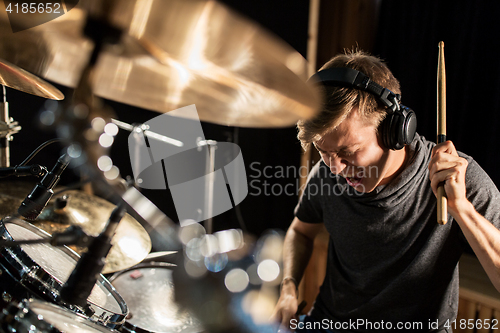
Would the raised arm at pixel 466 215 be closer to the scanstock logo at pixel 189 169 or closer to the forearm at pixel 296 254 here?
the forearm at pixel 296 254

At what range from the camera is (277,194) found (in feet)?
8.57

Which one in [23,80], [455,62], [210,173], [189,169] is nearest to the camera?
[23,80]

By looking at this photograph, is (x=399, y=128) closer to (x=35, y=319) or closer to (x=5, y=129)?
(x=35, y=319)

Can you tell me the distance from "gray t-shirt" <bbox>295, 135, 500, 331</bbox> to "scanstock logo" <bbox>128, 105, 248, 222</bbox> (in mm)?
1405

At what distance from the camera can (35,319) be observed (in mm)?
387

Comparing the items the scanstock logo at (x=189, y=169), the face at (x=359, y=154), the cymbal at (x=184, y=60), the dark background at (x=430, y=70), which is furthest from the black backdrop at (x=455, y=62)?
the cymbal at (x=184, y=60)

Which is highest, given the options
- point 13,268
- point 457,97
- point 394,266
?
point 457,97

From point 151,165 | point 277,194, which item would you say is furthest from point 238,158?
point 151,165

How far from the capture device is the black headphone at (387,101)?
807 mm

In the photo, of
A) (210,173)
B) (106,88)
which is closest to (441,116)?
(106,88)

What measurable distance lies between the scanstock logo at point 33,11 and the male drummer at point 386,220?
0.59 m

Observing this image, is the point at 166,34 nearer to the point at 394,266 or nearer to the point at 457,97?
the point at 394,266

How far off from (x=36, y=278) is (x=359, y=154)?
0.75 meters

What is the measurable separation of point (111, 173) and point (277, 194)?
2260 mm
